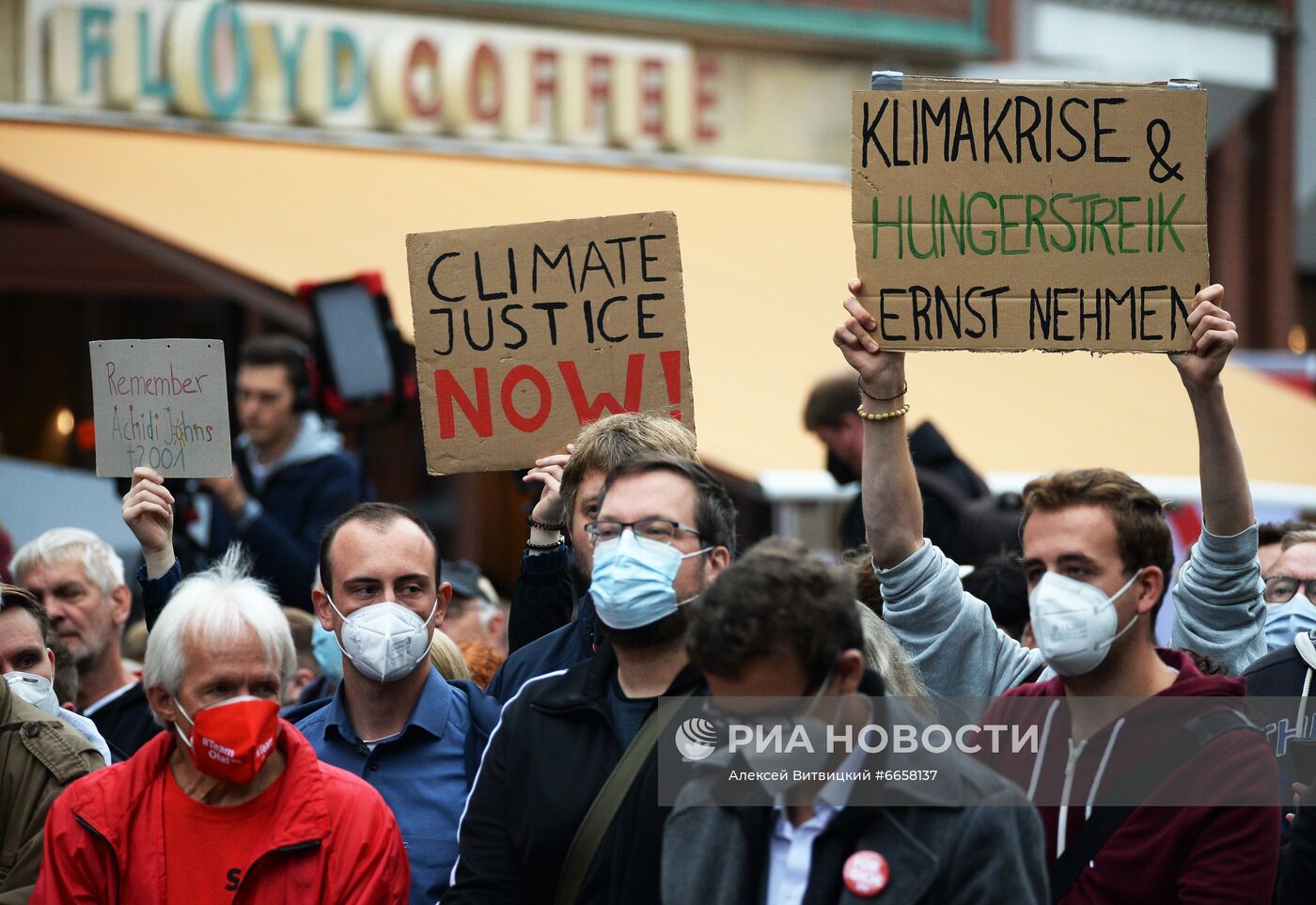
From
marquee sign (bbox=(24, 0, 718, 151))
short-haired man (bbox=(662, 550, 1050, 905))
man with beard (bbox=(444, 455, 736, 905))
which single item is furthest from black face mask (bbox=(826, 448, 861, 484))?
marquee sign (bbox=(24, 0, 718, 151))

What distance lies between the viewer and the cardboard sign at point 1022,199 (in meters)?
3.85

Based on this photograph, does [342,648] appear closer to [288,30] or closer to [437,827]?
[437,827]

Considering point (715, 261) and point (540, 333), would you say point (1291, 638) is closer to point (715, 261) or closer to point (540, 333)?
point (540, 333)

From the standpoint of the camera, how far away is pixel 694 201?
1251 cm

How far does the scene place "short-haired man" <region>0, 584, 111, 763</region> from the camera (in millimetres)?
4031

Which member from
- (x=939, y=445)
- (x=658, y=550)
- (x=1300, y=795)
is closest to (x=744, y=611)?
(x=658, y=550)

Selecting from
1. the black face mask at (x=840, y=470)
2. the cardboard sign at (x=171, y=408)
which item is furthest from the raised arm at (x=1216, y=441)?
the black face mask at (x=840, y=470)

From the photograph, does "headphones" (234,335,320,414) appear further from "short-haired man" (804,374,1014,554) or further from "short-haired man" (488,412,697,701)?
"short-haired man" (488,412,697,701)

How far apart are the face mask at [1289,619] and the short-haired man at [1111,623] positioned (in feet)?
2.59

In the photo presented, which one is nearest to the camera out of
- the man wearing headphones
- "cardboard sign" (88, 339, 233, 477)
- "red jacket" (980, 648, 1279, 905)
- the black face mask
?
"red jacket" (980, 648, 1279, 905)

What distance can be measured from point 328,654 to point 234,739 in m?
1.93

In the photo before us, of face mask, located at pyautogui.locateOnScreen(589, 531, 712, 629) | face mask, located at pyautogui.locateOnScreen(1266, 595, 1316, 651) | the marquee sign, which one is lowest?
face mask, located at pyautogui.locateOnScreen(1266, 595, 1316, 651)

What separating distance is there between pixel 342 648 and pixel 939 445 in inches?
125

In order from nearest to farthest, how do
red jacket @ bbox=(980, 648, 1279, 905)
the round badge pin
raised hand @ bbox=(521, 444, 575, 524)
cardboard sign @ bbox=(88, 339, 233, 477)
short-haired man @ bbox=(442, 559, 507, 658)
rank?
the round badge pin
red jacket @ bbox=(980, 648, 1279, 905)
raised hand @ bbox=(521, 444, 575, 524)
cardboard sign @ bbox=(88, 339, 233, 477)
short-haired man @ bbox=(442, 559, 507, 658)
